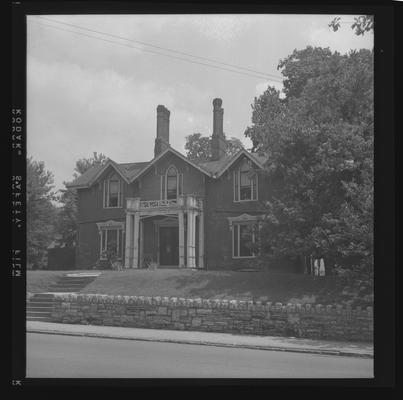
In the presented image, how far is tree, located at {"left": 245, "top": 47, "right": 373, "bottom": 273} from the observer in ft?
41.6

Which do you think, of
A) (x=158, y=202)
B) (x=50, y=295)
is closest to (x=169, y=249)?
(x=158, y=202)

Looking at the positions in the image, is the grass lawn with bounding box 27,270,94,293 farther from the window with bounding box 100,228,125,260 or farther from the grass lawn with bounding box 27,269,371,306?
the window with bounding box 100,228,125,260

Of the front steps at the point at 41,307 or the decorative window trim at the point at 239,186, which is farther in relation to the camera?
the decorative window trim at the point at 239,186

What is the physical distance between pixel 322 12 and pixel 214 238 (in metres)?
12.2

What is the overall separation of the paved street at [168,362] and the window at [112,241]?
14.8 feet

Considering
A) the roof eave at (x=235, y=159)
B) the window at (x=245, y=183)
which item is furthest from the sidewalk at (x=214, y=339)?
the roof eave at (x=235, y=159)

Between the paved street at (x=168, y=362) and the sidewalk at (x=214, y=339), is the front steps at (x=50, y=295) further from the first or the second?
the paved street at (x=168, y=362)

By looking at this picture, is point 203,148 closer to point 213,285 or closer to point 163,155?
point 163,155

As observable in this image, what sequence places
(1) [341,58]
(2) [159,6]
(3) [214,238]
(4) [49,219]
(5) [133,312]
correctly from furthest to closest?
(3) [214,238], (5) [133,312], (1) [341,58], (4) [49,219], (2) [159,6]

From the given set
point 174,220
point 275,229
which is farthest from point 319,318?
point 174,220

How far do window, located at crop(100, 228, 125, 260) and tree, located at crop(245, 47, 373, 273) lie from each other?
4.42 metres

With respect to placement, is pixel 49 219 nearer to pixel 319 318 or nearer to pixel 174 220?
pixel 319 318

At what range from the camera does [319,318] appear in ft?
42.1

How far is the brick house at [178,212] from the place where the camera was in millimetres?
16406
